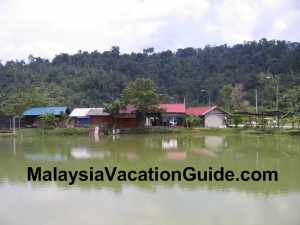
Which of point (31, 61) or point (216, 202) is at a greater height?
point (31, 61)

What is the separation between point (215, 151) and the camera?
778 inches

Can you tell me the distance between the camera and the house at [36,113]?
38184 millimetres

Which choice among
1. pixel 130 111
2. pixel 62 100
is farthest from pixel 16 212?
pixel 62 100

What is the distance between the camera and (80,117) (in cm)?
3931

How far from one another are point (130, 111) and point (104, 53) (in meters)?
41.5

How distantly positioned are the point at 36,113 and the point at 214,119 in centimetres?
1581

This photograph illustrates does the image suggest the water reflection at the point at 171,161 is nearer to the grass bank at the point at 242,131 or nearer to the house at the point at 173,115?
the grass bank at the point at 242,131

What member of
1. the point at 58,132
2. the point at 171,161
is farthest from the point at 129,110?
the point at 171,161

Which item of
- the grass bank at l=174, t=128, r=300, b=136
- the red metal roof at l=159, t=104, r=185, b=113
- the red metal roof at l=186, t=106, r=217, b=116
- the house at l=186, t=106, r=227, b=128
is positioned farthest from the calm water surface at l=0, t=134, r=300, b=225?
the red metal roof at l=159, t=104, r=185, b=113

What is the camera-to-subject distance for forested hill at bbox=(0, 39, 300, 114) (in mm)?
47281

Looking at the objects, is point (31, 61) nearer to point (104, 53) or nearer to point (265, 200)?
point (104, 53)

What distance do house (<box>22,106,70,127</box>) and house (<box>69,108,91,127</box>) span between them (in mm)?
801

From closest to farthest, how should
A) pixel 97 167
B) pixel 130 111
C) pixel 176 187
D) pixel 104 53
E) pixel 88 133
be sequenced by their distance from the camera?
pixel 176 187 → pixel 97 167 → pixel 88 133 → pixel 130 111 → pixel 104 53

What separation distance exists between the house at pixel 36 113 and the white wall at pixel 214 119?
499 inches
